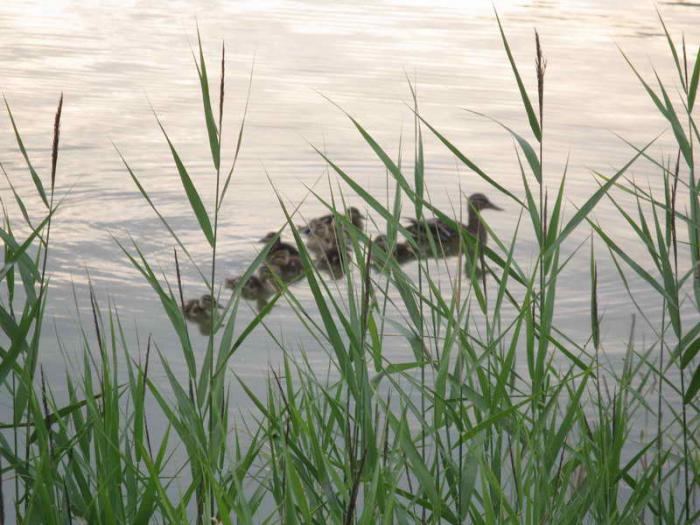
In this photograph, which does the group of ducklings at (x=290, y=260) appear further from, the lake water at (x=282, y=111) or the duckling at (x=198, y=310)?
the duckling at (x=198, y=310)

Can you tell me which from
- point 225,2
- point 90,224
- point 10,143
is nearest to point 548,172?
point 90,224

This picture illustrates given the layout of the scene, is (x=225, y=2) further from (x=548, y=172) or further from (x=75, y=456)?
(x=75, y=456)

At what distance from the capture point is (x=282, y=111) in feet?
26.6

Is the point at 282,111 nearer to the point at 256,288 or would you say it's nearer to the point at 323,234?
the point at 323,234

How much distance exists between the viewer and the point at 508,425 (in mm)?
2600

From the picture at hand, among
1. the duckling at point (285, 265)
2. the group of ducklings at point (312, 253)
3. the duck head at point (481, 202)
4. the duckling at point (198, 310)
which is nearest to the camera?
the duckling at point (198, 310)

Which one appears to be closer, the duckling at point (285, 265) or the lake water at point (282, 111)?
the lake water at point (282, 111)

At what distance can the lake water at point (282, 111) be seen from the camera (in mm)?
5652

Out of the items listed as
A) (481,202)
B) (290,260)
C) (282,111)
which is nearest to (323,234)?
(290,260)

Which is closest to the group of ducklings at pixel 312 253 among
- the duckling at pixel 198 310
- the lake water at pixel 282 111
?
the duckling at pixel 198 310

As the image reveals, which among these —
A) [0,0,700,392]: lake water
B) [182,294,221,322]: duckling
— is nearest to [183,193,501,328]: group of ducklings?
[182,294,221,322]: duckling

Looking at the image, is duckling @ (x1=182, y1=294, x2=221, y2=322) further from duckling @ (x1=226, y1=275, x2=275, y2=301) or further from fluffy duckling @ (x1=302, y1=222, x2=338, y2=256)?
fluffy duckling @ (x1=302, y1=222, x2=338, y2=256)

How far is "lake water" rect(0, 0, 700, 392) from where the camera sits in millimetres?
5652

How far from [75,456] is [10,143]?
5074 mm
